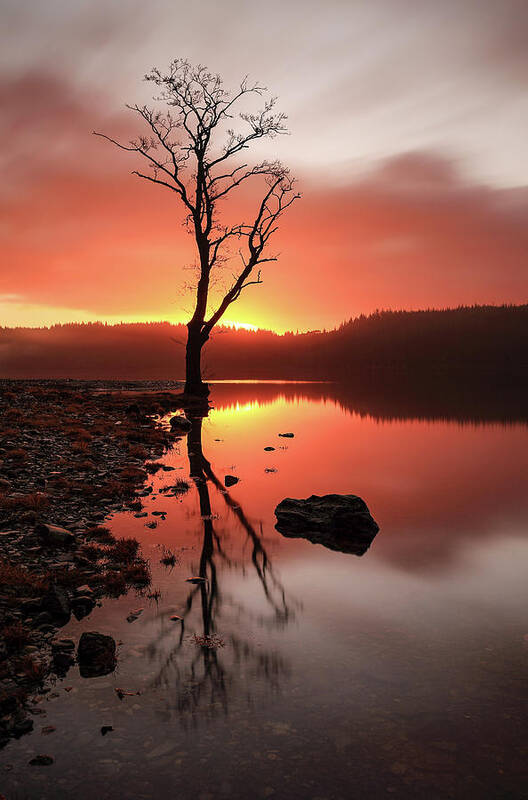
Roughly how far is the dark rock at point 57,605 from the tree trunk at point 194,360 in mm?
36502

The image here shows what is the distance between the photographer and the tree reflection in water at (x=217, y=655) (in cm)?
659

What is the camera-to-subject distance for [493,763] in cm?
540

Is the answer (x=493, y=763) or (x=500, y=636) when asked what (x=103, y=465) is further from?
(x=493, y=763)

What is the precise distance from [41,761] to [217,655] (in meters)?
2.61

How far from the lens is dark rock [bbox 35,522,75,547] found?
36.1 ft

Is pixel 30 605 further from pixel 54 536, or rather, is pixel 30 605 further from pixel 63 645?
pixel 54 536

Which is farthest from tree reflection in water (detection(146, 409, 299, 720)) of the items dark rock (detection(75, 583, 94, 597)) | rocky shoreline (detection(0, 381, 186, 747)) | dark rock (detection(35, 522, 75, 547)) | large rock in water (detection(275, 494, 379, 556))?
dark rock (detection(35, 522, 75, 547))

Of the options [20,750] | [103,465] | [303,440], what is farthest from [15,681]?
[303,440]

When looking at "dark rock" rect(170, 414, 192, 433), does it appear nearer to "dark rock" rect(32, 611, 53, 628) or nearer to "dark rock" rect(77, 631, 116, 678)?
"dark rock" rect(32, 611, 53, 628)

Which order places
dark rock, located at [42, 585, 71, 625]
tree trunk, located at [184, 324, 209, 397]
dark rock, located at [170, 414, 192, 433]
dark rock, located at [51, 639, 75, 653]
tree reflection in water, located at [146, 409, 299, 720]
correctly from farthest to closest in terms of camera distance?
tree trunk, located at [184, 324, 209, 397] < dark rock, located at [170, 414, 192, 433] < dark rock, located at [42, 585, 71, 625] < dark rock, located at [51, 639, 75, 653] < tree reflection in water, located at [146, 409, 299, 720]

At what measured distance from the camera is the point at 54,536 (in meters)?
11.0

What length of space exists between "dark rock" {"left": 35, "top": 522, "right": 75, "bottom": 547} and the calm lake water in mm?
1470

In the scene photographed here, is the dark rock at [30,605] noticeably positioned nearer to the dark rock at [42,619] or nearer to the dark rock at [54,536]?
the dark rock at [42,619]

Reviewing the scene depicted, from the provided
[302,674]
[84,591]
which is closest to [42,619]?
[84,591]
